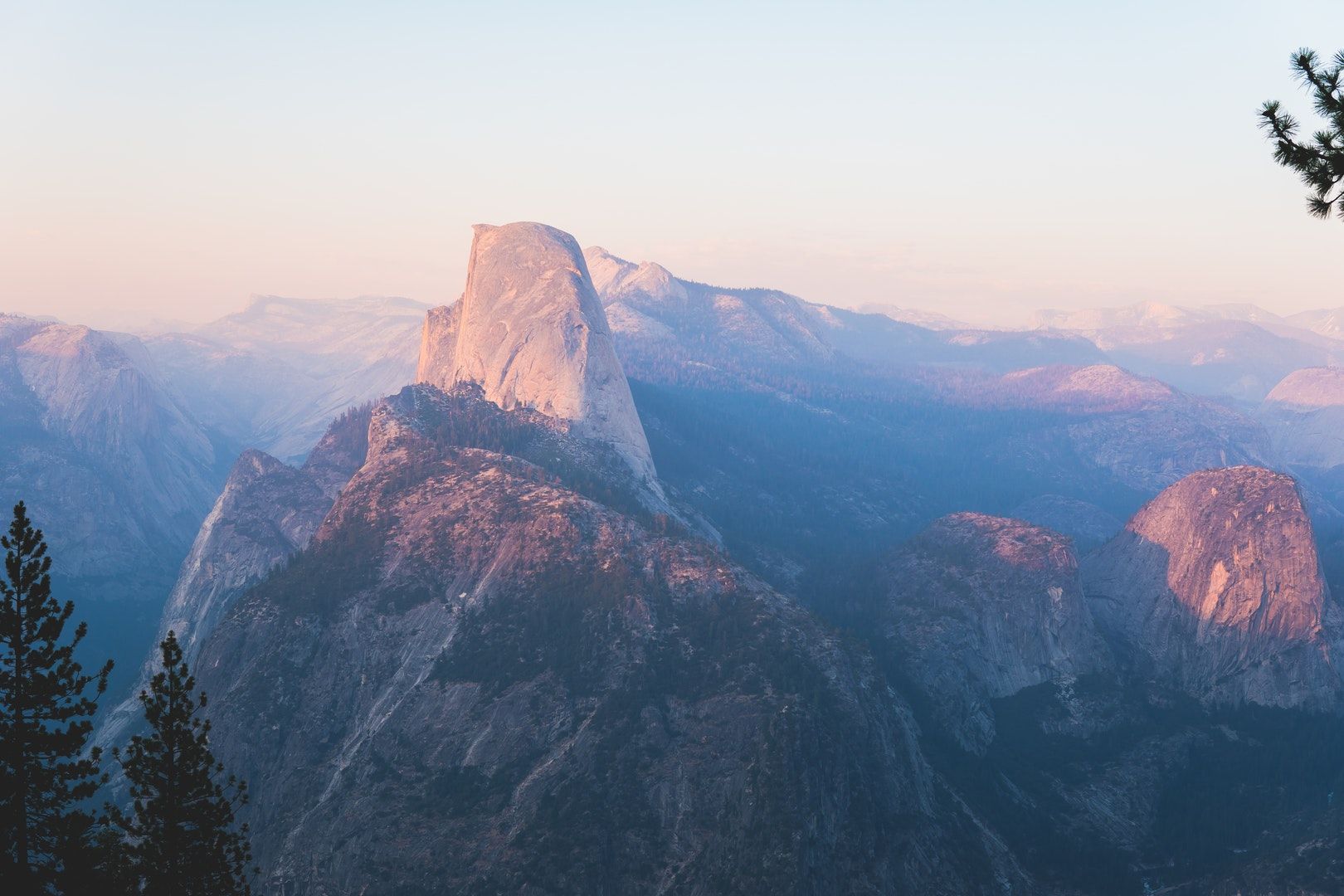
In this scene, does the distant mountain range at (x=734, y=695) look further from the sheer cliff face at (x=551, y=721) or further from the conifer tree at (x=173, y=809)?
the conifer tree at (x=173, y=809)

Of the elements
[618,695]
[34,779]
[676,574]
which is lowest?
[618,695]

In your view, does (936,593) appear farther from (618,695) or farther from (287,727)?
(287,727)

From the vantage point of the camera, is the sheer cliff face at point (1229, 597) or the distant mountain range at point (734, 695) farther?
the sheer cliff face at point (1229, 597)

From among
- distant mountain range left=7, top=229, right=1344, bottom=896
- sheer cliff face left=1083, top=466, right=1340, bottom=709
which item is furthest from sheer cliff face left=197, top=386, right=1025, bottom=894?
sheer cliff face left=1083, top=466, right=1340, bottom=709

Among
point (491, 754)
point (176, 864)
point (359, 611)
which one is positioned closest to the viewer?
point (176, 864)

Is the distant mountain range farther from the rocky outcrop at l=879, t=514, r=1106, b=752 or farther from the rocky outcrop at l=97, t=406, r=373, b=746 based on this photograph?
the rocky outcrop at l=97, t=406, r=373, b=746

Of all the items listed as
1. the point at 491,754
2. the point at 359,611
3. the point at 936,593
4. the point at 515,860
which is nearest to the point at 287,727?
the point at 359,611

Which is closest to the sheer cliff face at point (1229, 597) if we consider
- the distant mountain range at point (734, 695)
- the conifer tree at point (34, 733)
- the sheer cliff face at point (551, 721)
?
the distant mountain range at point (734, 695)
